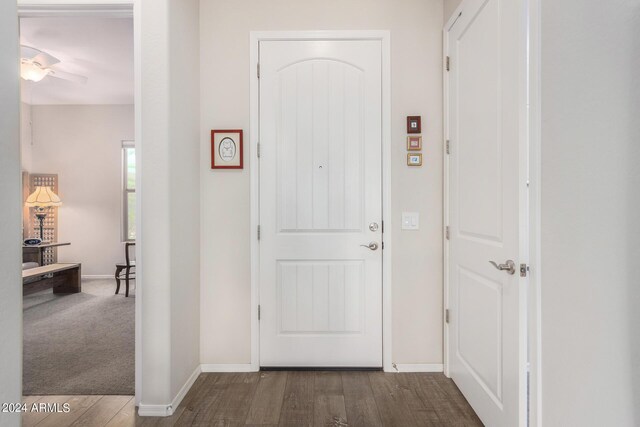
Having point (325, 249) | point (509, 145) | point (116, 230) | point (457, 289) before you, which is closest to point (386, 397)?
Result: point (457, 289)

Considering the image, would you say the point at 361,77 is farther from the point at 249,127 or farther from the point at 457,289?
the point at 457,289

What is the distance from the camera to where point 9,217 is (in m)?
0.89

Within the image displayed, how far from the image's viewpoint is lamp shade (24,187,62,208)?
17.1 ft

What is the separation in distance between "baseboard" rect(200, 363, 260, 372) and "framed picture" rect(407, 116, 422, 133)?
1.97 m

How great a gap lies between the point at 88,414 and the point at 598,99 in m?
2.71

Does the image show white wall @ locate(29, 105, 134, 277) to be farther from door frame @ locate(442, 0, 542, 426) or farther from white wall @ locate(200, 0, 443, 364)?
door frame @ locate(442, 0, 542, 426)

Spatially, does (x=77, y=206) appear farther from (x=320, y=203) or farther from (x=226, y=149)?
(x=320, y=203)

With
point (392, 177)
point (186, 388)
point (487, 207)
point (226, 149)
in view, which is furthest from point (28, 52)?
point (487, 207)

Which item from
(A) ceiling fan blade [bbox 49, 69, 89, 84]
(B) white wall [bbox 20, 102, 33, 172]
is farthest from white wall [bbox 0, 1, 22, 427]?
(B) white wall [bbox 20, 102, 33, 172]

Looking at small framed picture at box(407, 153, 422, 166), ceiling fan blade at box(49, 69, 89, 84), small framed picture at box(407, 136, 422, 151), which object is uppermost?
ceiling fan blade at box(49, 69, 89, 84)

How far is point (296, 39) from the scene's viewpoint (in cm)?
244

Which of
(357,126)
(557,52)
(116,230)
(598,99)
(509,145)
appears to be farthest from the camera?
(116,230)

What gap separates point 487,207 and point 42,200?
6081 mm

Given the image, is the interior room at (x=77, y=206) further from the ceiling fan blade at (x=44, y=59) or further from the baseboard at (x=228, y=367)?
the baseboard at (x=228, y=367)
